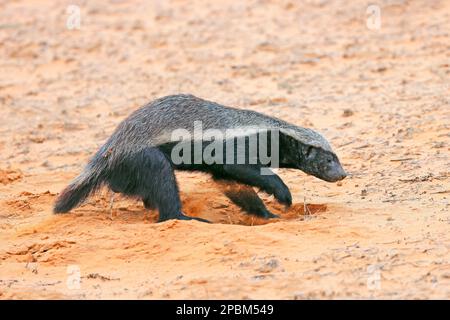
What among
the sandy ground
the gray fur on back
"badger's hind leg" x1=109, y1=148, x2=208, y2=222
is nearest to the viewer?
the sandy ground

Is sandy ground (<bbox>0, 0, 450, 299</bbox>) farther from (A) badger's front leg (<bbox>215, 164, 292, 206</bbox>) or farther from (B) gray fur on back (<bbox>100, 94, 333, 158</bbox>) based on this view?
(B) gray fur on back (<bbox>100, 94, 333, 158</bbox>)

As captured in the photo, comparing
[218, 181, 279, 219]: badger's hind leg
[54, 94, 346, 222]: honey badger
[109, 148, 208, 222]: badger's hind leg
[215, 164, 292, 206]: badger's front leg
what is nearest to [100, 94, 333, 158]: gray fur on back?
[54, 94, 346, 222]: honey badger

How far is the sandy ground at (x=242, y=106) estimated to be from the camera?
5.98m

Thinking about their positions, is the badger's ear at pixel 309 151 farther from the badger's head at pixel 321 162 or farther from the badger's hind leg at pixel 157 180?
the badger's hind leg at pixel 157 180

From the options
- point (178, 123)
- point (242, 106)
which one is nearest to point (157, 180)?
point (178, 123)

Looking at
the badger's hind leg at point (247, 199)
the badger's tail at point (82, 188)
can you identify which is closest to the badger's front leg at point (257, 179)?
the badger's hind leg at point (247, 199)

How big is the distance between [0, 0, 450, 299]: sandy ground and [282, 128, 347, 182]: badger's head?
279mm

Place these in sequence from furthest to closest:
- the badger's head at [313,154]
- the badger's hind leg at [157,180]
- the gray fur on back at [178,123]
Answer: the badger's head at [313,154], the gray fur on back at [178,123], the badger's hind leg at [157,180]

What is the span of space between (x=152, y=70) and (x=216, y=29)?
5.61ft

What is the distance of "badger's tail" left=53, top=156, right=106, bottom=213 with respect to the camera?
7.72 metres

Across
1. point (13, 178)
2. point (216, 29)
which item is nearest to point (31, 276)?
point (13, 178)

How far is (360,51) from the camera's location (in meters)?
12.7

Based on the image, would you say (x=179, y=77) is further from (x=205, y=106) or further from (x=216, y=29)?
(x=205, y=106)

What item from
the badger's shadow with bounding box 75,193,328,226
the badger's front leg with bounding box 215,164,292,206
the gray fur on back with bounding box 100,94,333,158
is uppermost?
the gray fur on back with bounding box 100,94,333,158
